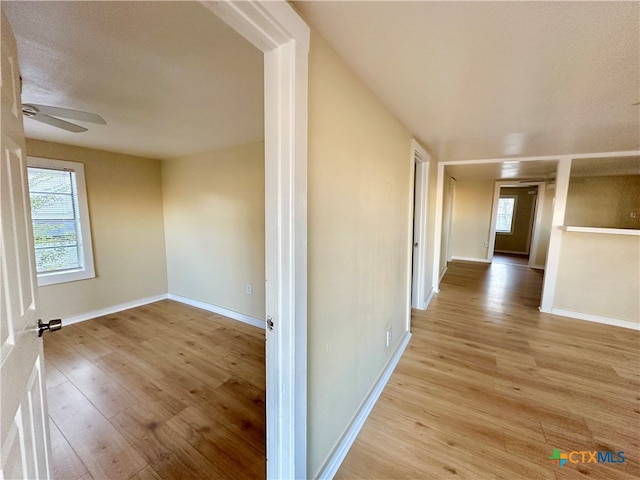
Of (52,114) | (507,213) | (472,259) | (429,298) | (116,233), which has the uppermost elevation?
(52,114)

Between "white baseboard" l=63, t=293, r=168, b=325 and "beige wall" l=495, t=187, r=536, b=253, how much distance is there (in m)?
9.52

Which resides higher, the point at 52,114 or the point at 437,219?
the point at 52,114

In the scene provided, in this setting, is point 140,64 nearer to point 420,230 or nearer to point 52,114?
→ point 52,114

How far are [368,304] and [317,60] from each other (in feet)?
4.65

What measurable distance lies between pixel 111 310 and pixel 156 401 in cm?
233

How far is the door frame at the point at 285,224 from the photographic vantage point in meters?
0.93

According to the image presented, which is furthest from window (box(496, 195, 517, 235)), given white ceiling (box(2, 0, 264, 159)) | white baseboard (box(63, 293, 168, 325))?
white baseboard (box(63, 293, 168, 325))

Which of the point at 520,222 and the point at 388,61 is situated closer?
the point at 388,61

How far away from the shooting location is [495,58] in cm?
126

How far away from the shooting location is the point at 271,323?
1050 mm

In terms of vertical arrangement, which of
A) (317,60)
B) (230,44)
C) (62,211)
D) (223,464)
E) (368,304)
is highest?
(230,44)

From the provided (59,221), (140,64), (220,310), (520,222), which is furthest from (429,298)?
(520,222)

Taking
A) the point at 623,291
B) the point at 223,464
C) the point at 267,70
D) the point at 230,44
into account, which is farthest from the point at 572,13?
the point at 623,291

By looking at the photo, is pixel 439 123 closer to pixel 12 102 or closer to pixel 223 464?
pixel 12 102
